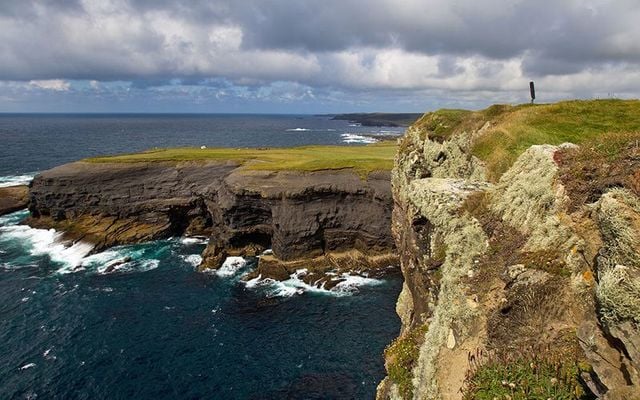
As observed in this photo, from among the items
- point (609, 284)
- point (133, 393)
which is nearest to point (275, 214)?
point (133, 393)

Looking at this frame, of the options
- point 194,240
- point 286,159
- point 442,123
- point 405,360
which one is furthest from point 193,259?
point 405,360

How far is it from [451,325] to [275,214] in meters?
44.3

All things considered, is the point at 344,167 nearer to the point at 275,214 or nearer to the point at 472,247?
the point at 275,214

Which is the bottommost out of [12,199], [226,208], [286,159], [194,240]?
[194,240]

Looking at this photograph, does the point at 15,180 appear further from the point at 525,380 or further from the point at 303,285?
the point at 525,380

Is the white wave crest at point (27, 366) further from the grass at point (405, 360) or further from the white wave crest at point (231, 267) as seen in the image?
the grass at point (405, 360)

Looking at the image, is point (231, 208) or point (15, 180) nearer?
point (231, 208)

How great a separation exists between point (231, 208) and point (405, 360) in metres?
45.8

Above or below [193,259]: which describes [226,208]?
above

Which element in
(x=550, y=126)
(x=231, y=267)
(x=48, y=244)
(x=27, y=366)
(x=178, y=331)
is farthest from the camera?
(x=48, y=244)

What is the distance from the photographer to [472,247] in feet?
47.5

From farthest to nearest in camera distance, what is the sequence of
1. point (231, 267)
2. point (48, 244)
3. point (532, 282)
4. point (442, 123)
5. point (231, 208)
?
point (48, 244) → point (231, 208) → point (231, 267) → point (442, 123) → point (532, 282)

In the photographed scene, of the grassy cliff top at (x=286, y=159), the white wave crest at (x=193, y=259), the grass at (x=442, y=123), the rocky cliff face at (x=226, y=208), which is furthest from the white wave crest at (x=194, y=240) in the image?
the grass at (x=442, y=123)

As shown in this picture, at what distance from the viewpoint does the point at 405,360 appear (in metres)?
15.0
